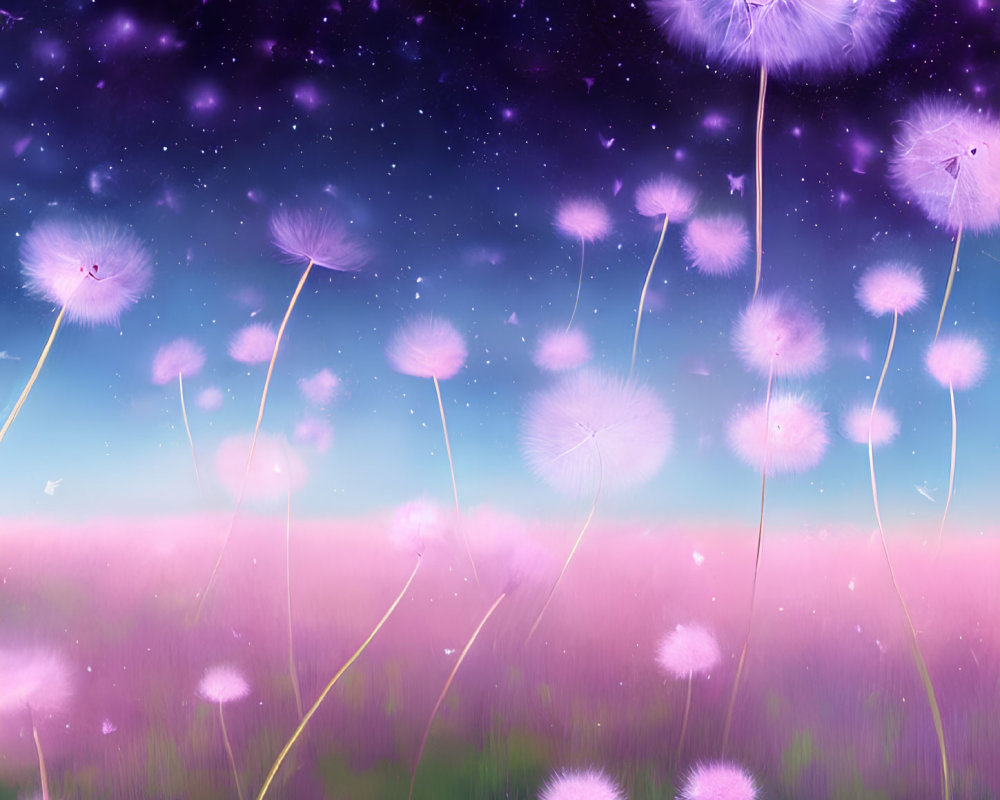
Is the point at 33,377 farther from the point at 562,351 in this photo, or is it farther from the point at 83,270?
the point at 562,351

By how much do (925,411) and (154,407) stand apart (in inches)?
47.0

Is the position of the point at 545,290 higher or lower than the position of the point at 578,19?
lower

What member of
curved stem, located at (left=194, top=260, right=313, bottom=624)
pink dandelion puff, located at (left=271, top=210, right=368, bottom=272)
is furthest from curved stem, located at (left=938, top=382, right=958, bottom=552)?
curved stem, located at (left=194, top=260, right=313, bottom=624)

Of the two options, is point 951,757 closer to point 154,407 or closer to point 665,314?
point 665,314

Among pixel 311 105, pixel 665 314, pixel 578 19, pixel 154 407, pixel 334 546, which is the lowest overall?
pixel 334 546

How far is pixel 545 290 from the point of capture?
1031 mm

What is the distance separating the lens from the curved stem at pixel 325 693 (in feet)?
3.23

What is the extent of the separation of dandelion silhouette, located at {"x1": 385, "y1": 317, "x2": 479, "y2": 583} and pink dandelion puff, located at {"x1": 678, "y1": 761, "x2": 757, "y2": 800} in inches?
23.5

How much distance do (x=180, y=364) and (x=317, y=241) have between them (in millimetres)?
283

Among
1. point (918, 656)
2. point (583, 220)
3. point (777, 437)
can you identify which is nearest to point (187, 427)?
point (583, 220)

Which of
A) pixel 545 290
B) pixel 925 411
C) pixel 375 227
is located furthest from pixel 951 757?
pixel 375 227

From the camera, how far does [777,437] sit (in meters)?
1.01

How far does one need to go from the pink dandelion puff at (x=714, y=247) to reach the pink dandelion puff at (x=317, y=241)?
0.52m

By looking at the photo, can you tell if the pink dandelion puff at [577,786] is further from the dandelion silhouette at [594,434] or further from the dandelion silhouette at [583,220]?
the dandelion silhouette at [583,220]
